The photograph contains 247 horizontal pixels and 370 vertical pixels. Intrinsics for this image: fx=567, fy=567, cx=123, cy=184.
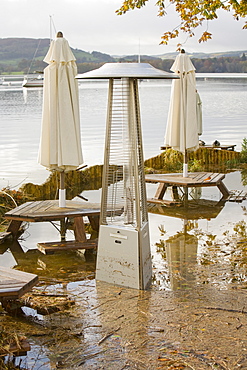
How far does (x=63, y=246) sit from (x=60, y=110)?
1.72 metres

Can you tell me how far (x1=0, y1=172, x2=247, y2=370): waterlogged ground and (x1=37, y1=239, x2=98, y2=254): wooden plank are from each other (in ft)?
0.40

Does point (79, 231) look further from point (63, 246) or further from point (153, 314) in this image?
point (153, 314)

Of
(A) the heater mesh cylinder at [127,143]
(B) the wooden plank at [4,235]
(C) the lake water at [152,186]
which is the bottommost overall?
(C) the lake water at [152,186]

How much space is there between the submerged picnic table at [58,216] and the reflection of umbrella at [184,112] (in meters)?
2.91

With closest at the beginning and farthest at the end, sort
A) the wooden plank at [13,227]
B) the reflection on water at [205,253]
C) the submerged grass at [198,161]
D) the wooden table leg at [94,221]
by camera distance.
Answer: the reflection on water at [205,253], the wooden plank at [13,227], the wooden table leg at [94,221], the submerged grass at [198,161]

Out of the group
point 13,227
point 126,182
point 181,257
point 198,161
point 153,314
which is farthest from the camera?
point 198,161

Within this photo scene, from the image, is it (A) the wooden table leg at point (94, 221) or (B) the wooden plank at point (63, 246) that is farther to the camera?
(A) the wooden table leg at point (94, 221)

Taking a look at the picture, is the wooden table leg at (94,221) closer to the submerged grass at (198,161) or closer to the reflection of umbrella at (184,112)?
the reflection of umbrella at (184,112)

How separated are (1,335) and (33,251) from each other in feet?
9.90

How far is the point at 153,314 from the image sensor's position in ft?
16.5

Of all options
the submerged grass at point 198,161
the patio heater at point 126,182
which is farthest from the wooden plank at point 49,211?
the submerged grass at point 198,161

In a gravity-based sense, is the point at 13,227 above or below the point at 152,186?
above

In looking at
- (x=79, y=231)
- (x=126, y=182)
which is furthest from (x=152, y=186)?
(x=126, y=182)

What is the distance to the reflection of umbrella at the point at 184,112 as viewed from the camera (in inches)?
390
